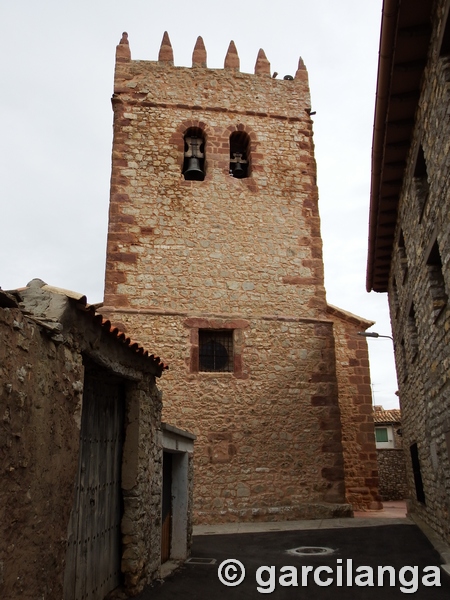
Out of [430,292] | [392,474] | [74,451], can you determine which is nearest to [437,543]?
[430,292]

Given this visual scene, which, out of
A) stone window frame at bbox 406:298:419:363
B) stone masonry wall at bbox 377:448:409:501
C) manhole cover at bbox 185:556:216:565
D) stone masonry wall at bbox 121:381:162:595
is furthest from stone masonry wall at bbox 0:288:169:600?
stone masonry wall at bbox 377:448:409:501

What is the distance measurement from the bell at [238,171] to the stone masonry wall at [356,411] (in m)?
3.88

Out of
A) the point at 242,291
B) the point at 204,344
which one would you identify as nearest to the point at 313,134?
the point at 242,291

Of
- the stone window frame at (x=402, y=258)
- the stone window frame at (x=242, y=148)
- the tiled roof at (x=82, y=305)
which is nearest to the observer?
the tiled roof at (x=82, y=305)

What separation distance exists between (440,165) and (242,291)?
20.5 feet

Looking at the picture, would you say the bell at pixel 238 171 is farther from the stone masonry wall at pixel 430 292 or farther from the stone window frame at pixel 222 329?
the stone masonry wall at pixel 430 292

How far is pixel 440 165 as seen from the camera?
17.0 ft

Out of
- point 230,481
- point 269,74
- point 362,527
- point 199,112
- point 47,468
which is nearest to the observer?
point 47,468

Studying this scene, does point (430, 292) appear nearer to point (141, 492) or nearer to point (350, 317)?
point (141, 492)

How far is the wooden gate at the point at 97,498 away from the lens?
4.05 m

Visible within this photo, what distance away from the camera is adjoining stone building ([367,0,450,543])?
5.16 meters

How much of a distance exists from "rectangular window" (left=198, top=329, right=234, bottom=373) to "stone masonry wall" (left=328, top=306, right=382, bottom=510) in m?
2.99

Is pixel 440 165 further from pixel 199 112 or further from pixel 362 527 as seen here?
pixel 199 112

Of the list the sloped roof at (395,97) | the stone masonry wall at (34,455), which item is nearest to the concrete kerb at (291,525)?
the sloped roof at (395,97)
